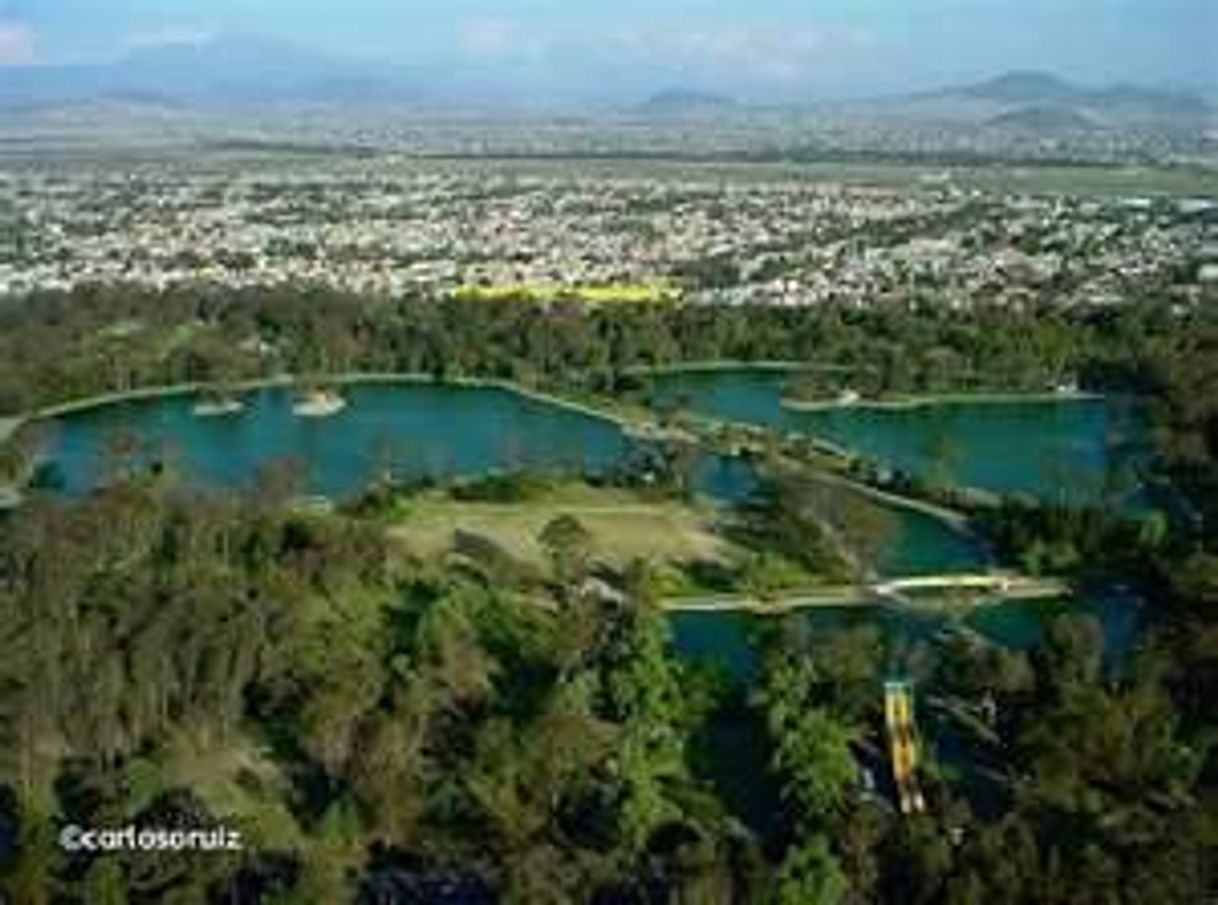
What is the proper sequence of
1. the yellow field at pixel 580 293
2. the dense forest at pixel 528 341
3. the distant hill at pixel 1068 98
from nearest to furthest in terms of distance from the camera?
the dense forest at pixel 528 341
the yellow field at pixel 580 293
the distant hill at pixel 1068 98

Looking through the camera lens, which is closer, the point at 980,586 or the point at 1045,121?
the point at 980,586

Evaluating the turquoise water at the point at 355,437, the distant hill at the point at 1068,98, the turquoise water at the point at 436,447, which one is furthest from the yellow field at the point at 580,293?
the distant hill at the point at 1068,98

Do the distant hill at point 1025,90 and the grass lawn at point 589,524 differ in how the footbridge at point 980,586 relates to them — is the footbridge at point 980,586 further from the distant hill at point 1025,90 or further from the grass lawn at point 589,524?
the distant hill at point 1025,90

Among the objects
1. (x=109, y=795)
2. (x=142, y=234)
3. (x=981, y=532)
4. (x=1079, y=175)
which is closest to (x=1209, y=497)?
(x=981, y=532)

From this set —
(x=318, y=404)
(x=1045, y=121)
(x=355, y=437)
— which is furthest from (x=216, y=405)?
(x=1045, y=121)

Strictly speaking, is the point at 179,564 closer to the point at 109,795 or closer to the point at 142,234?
the point at 109,795

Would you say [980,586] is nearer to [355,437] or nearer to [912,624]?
[912,624]
